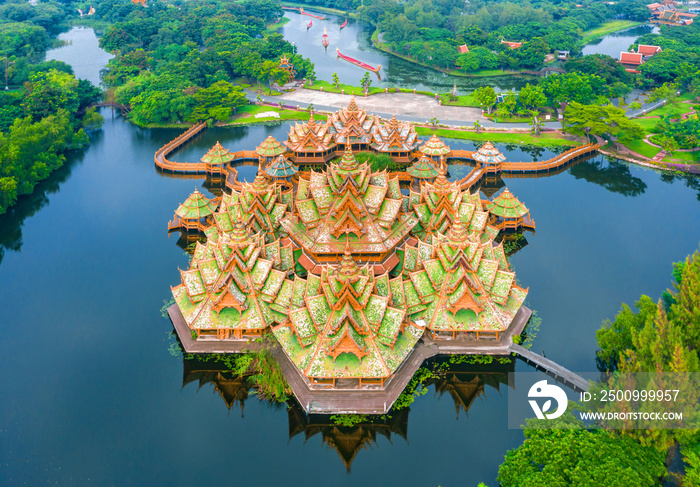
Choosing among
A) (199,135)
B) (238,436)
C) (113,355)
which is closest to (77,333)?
(113,355)

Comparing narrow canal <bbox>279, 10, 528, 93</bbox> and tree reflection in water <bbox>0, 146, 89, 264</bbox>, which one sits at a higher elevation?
narrow canal <bbox>279, 10, 528, 93</bbox>

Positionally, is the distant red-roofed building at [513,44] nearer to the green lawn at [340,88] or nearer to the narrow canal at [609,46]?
the narrow canal at [609,46]

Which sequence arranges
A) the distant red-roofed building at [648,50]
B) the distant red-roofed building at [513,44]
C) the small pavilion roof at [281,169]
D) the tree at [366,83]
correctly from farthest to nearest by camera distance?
1. the distant red-roofed building at [513,44]
2. the distant red-roofed building at [648,50]
3. the tree at [366,83]
4. the small pavilion roof at [281,169]

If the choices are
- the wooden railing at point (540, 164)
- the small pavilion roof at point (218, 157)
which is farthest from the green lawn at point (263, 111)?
the wooden railing at point (540, 164)

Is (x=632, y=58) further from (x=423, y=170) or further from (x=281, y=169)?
(x=281, y=169)

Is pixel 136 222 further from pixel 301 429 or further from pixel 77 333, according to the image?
pixel 301 429

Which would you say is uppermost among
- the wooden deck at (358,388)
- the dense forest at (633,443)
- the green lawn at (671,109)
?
the green lawn at (671,109)

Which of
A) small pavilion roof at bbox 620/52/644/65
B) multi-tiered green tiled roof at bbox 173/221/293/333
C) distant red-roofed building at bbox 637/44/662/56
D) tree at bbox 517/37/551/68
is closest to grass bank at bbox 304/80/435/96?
tree at bbox 517/37/551/68

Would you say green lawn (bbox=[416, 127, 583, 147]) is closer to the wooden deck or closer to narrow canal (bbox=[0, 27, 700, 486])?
narrow canal (bbox=[0, 27, 700, 486])
